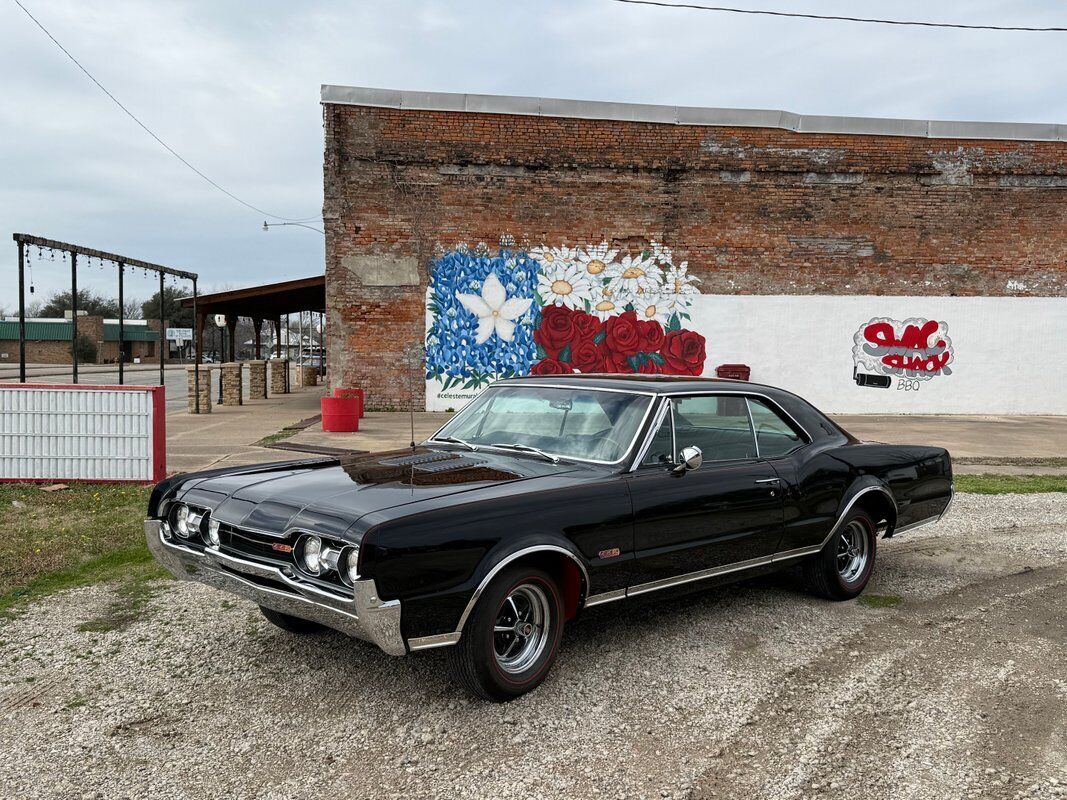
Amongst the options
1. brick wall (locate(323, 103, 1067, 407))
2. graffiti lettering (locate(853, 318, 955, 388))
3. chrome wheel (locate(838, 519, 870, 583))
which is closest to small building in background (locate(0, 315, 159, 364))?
brick wall (locate(323, 103, 1067, 407))

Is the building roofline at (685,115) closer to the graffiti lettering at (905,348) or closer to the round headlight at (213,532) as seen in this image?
the graffiti lettering at (905,348)

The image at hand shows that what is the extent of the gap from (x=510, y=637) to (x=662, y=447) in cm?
129

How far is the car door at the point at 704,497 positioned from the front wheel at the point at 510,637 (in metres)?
0.52

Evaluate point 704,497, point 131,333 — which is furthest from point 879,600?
point 131,333

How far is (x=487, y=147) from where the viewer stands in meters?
17.1

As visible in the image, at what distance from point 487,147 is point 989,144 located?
10.7 meters

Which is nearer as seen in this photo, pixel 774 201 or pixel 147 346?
pixel 774 201

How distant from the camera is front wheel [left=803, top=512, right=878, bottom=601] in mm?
5203

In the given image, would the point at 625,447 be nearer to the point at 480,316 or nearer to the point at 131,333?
the point at 480,316

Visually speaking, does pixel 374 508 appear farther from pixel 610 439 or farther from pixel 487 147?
pixel 487 147

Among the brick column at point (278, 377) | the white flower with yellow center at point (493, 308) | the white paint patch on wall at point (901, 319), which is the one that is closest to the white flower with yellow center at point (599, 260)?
the white flower with yellow center at point (493, 308)

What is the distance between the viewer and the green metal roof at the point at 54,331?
64.4 metres

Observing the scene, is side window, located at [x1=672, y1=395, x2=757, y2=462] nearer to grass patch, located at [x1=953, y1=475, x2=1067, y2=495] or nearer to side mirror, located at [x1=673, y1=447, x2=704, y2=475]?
side mirror, located at [x1=673, y1=447, x2=704, y2=475]

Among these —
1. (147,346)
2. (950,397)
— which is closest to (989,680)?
(950,397)
